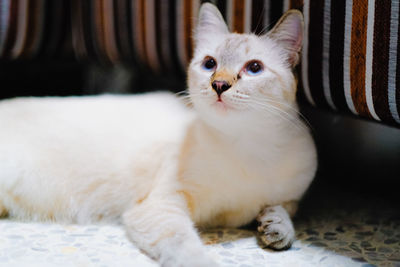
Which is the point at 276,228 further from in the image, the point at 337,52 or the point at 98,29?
the point at 98,29

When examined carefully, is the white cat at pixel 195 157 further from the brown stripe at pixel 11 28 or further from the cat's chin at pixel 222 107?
the brown stripe at pixel 11 28

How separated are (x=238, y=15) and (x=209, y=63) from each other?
347 millimetres

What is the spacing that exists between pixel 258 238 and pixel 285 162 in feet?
0.85

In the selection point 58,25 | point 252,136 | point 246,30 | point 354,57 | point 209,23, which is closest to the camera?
point 354,57

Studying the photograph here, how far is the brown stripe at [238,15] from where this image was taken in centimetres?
157

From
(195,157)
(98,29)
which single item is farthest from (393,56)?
(98,29)

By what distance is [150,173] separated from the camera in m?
1.44

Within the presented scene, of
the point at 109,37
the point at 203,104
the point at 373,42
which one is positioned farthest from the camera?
the point at 109,37

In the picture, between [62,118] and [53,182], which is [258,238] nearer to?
[53,182]

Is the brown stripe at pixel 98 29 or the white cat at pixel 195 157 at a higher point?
the brown stripe at pixel 98 29

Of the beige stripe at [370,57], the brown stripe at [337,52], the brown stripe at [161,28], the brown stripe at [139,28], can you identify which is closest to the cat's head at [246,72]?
the brown stripe at [337,52]

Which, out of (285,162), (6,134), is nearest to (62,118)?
(6,134)

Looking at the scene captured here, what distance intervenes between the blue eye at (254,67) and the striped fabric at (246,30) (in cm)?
20

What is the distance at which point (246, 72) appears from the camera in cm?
127
